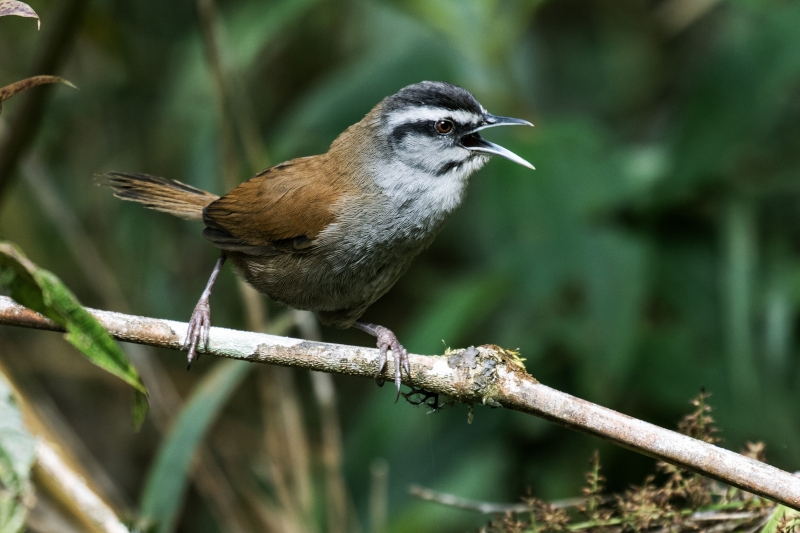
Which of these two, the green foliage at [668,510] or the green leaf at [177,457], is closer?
the green foliage at [668,510]

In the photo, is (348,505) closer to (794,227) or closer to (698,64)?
(794,227)

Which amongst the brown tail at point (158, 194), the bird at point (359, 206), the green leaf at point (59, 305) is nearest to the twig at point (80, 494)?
the green leaf at point (59, 305)

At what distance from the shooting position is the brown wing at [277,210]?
139 inches

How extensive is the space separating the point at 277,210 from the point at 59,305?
2050 millimetres

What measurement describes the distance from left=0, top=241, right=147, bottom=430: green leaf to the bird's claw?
953mm

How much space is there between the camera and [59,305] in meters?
1.59

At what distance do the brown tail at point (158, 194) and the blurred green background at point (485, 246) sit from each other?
0.82ft

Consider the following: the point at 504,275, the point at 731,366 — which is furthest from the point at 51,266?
the point at 731,366

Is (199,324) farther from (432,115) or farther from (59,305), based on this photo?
(59,305)

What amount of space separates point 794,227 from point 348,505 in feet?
9.39

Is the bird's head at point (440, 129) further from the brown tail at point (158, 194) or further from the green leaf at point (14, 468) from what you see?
the green leaf at point (14, 468)

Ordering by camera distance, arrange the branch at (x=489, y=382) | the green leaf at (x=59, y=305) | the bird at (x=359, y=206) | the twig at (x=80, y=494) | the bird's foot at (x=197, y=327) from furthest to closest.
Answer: the bird at (x=359, y=206) → the bird's foot at (x=197, y=327) → the twig at (x=80, y=494) → the branch at (x=489, y=382) → the green leaf at (x=59, y=305)

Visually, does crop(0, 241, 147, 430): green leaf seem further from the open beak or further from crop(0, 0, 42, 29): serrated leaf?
the open beak

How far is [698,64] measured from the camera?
6.48 metres
